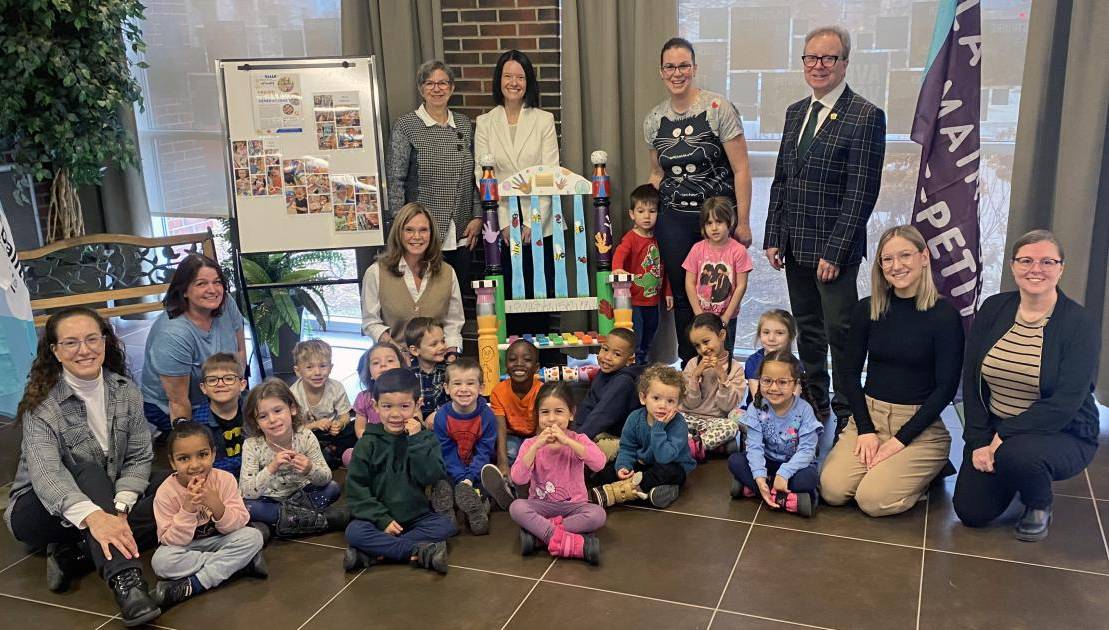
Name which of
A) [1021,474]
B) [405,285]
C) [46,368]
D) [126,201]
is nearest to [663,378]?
[1021,474]

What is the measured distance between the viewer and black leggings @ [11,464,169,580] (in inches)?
121

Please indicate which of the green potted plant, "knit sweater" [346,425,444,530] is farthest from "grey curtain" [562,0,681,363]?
the green potted plant

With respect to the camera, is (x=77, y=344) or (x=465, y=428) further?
(x=465, y=428)

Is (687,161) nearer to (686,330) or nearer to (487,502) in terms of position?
(686,330)

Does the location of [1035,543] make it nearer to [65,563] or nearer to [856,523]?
[856,523]

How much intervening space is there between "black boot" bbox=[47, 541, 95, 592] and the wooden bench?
1.76m

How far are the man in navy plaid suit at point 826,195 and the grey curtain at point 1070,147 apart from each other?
0.74 metres

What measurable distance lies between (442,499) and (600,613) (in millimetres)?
749

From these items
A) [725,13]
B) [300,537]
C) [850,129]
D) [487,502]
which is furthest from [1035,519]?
[725,13]

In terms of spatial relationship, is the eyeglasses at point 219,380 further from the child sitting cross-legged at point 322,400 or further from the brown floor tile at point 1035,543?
the brown floor tile at point 1035,543

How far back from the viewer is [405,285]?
14.3 feet

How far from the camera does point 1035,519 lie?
10.5ft

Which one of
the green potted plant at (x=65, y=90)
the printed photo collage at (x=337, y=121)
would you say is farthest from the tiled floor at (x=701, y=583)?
the green potted plant at (x=65, y=90)

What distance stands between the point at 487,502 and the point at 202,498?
3.16 ft
